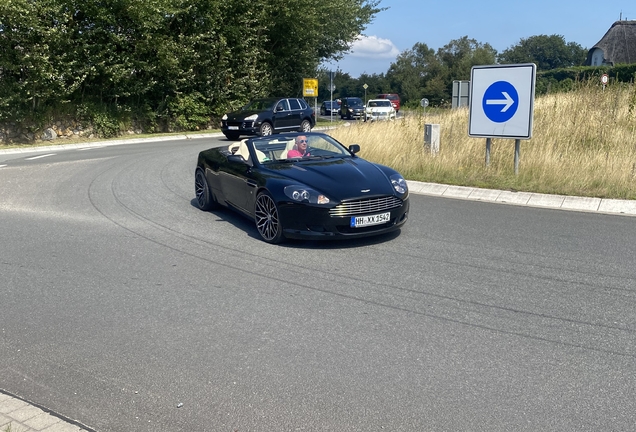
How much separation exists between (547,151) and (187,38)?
23.0 meters

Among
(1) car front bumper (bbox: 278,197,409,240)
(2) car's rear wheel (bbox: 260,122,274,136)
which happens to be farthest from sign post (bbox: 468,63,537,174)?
(2) car's rear wheel (bbox: 260,122,274,136)

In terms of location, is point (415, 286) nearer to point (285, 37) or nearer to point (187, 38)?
point (187, 38)

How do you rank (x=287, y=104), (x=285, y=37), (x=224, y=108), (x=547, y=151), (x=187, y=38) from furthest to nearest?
(x=285, y=37) < (x=224, y=108) < (x=187, y=38) < (x=287, y=104) < (x=547, y=151)

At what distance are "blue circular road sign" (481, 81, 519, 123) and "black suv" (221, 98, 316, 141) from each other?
14.6 metres

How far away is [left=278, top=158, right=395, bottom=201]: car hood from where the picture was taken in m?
7.51

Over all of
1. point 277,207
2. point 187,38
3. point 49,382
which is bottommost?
point 49,382

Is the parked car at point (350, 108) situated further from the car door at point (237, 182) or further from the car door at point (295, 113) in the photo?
the car door at point (237, 182)

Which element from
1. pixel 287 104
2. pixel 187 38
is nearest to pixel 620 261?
pixel 287 104

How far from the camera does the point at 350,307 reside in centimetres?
552

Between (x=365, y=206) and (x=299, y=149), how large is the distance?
1.84m

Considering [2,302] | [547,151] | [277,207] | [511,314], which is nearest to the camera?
[511,314]

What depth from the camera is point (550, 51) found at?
138375 millimetres

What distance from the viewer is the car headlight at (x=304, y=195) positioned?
7379 millimetres

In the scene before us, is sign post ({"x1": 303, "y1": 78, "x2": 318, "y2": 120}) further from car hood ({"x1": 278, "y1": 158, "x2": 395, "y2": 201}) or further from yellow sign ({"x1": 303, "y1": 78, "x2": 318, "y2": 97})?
car hood ({"x1": 278, "y1": 158, "x2": 395, "y2": 201})
